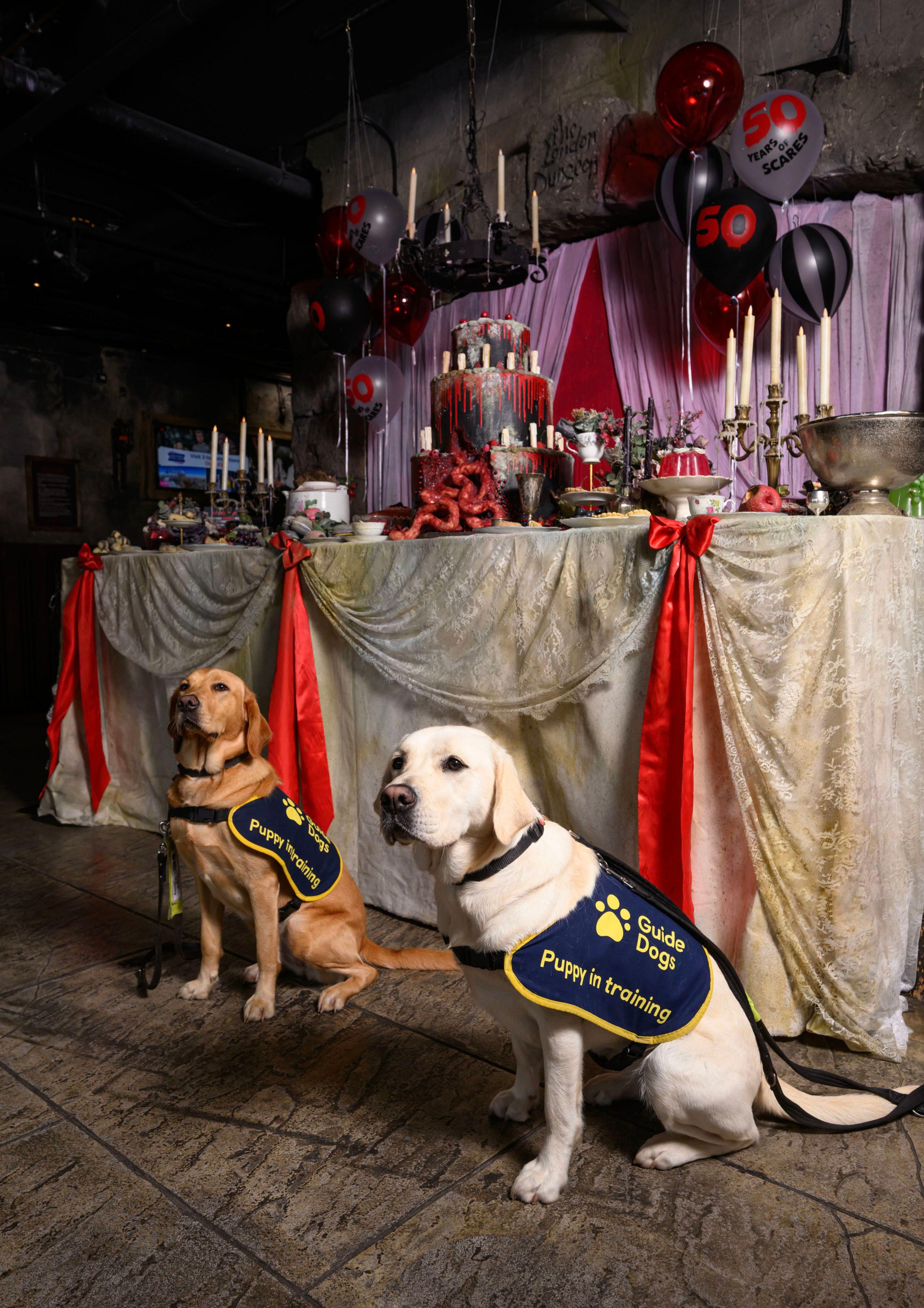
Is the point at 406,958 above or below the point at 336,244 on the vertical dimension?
below

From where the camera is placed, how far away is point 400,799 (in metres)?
1.58

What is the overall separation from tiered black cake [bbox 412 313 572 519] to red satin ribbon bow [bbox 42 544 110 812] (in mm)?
2186


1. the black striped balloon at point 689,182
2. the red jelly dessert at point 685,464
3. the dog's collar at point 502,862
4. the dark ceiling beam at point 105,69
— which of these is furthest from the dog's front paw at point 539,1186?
the dark ceiling beam at point 105,69

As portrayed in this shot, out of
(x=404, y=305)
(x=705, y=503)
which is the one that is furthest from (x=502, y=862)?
(x=404, y=305)

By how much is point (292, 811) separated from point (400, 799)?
116cm

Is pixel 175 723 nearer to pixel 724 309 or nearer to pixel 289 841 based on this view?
pixel 289 841

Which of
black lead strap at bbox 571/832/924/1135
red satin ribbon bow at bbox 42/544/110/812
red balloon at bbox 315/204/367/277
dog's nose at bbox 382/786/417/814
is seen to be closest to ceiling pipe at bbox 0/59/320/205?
red balloon at bbox 315/204/367/277

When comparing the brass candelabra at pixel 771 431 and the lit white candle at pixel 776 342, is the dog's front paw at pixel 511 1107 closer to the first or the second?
the brass candelabra at pixel 771 431

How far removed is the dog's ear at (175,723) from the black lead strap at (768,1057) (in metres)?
1.35

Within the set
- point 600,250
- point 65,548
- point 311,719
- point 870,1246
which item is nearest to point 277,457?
point 65,548

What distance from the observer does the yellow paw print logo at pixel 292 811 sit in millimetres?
2602

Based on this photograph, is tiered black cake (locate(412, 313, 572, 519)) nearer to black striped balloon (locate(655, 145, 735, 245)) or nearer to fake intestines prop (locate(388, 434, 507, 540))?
fake intestines prop (locate(388, 434, 507, 540))

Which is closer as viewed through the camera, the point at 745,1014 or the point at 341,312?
the point at 745,1014

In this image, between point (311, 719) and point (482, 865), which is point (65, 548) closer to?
point (311, 719)
